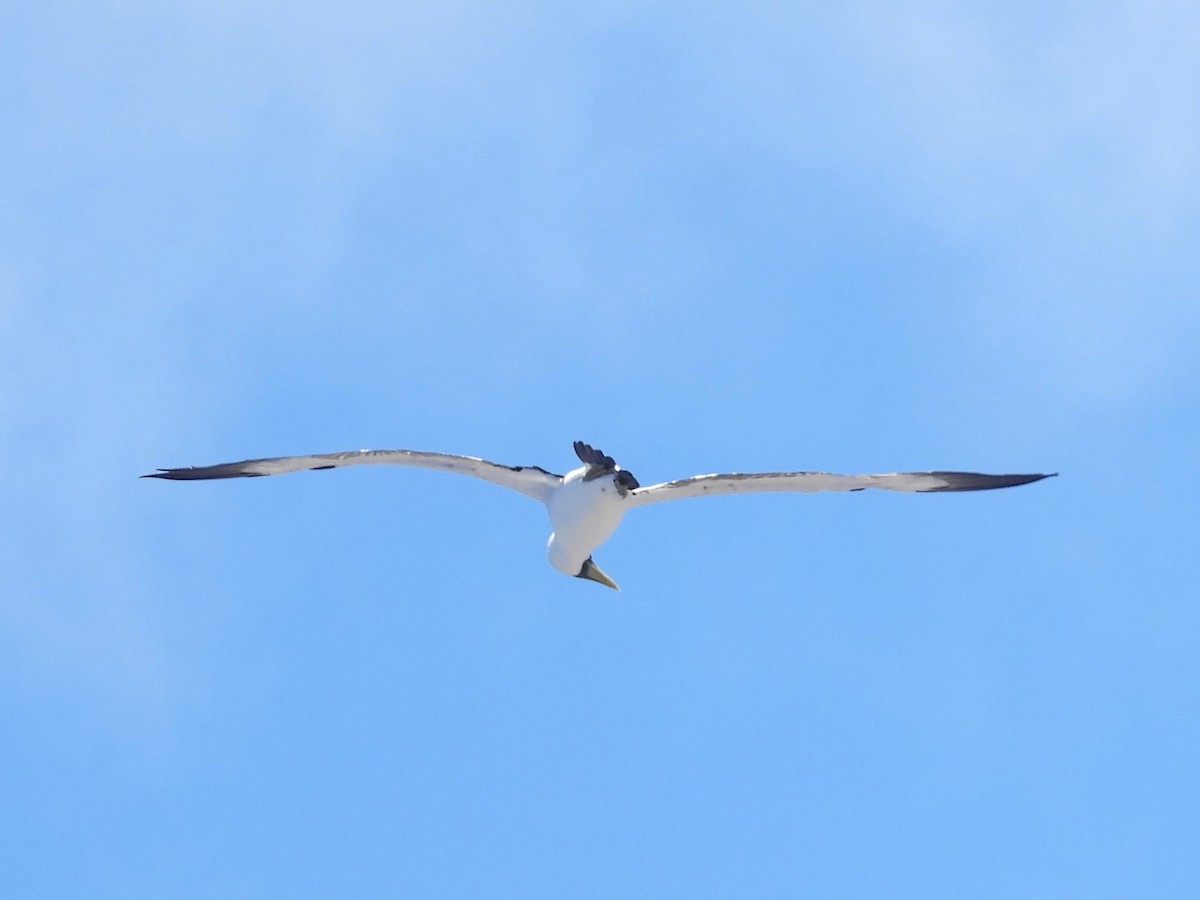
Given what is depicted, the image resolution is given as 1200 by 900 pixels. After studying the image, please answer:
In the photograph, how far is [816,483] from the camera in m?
28.1

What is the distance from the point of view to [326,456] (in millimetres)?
28703

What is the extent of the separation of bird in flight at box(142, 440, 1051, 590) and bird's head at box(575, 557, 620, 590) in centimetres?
219

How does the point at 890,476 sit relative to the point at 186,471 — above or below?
above

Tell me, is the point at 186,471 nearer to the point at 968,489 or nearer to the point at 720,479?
the point at 720,479

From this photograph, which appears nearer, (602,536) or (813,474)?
(813,474)

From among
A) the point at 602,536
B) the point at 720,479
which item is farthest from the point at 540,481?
the point at 720,479

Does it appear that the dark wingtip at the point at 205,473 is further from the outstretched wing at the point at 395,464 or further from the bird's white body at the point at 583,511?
the bird's white body at the point at 583,511

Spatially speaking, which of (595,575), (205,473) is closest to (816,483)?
(595,575)

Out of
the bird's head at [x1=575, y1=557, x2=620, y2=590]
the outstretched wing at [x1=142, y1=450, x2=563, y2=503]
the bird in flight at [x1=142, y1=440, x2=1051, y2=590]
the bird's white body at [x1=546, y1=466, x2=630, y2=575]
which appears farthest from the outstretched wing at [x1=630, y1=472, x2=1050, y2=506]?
the bird's head at [x1=575, y1=557, x2=620, y2=590]

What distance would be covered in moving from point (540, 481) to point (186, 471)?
18.4 ft

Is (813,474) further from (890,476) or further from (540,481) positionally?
(540,481)

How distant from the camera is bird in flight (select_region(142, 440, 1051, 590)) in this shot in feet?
92.5

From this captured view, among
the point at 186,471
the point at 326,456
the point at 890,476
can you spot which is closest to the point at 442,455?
the point at 326,456

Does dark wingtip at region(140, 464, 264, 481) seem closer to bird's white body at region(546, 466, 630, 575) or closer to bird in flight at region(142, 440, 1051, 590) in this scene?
bird in flight at region(142, 440, 1051, 590)
